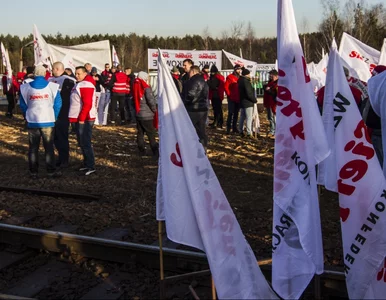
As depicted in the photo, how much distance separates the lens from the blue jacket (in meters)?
9.47

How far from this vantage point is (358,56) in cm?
1281

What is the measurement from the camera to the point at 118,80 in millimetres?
18156

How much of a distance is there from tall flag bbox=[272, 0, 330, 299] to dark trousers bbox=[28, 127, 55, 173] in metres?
6.63

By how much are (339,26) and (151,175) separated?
33488 mm

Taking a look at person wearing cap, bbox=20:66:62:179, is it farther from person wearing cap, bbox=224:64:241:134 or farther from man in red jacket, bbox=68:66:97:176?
person wearing cap, bbox=224:64:241:134

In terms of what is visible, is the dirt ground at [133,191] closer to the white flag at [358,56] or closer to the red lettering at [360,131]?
the red lettering at [360,131]

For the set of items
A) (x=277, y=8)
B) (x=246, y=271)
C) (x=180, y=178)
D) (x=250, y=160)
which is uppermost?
(x=277, y=8)

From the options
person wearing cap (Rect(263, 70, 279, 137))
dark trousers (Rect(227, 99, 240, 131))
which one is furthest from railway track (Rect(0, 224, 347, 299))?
dark trousers (Rect(227, 99, 240, 131))

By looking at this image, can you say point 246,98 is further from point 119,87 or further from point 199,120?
point 119,87

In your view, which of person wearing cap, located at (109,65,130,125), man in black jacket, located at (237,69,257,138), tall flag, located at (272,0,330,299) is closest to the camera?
tall flag, located at (272,0,330,299)

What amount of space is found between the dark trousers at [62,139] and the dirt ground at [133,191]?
0.26 metres

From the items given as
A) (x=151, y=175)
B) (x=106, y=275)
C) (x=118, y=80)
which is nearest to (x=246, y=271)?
(x=106, y=275)

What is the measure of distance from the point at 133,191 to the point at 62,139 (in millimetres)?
2893

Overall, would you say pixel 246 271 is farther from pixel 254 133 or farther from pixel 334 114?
pixel 254 133
